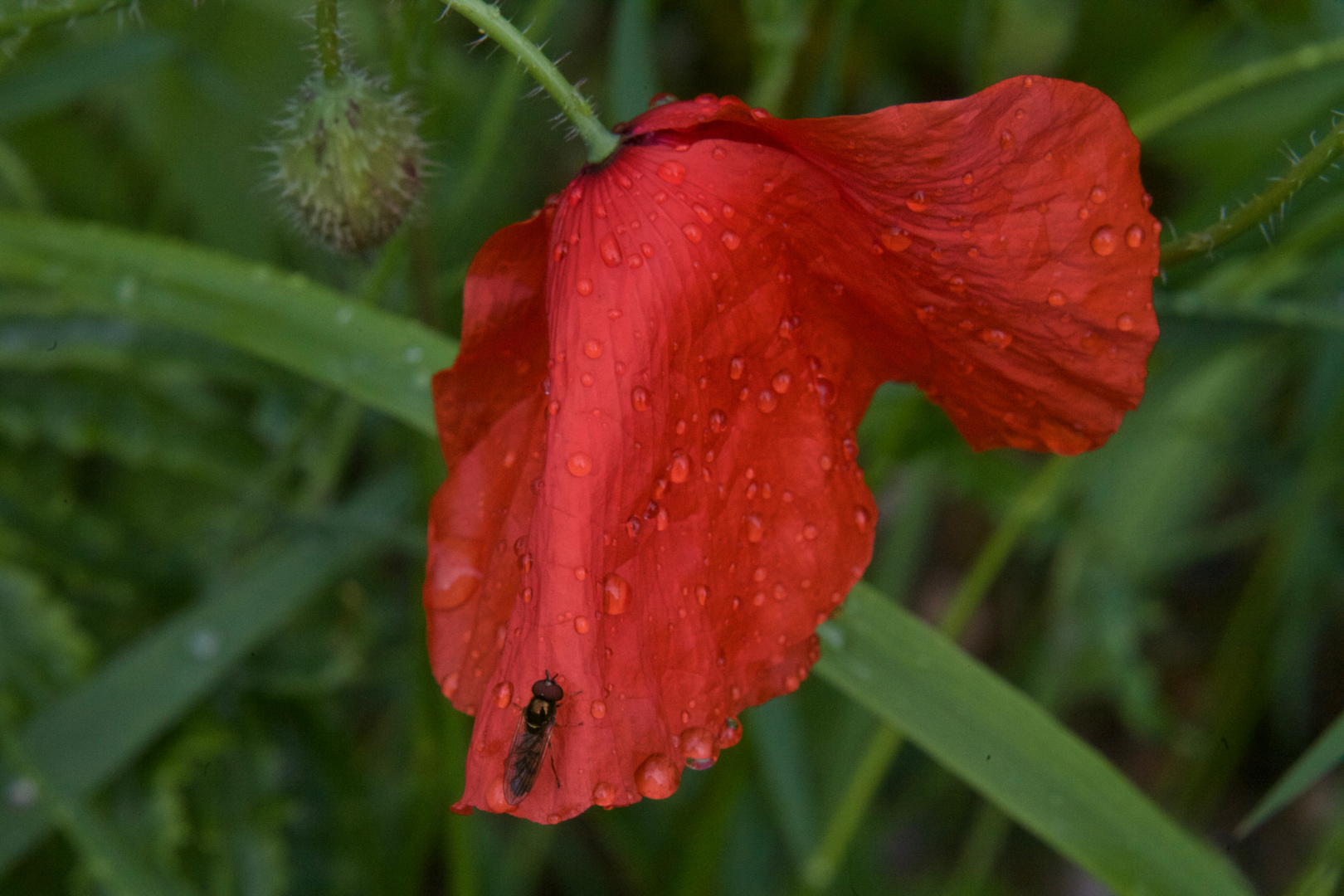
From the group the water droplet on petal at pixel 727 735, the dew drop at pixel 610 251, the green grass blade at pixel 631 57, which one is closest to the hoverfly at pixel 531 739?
the water droplet on petal at pixel 727 735

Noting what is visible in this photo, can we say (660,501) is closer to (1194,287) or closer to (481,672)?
(481,672)

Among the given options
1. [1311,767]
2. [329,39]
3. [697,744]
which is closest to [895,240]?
[697,744]

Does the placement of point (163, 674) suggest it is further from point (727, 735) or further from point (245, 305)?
point (727, 735)

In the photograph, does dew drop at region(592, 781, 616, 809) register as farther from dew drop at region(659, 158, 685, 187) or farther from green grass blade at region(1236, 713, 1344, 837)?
green grass blade at region(1236, 713, 1344, 837)

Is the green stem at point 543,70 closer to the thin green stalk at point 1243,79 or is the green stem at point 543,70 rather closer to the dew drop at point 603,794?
the dew drop at point 603,794

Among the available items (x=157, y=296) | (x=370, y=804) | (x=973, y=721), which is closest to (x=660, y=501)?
(x=973, y=721)

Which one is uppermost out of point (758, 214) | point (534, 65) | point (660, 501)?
point (534, 65)
